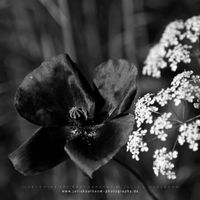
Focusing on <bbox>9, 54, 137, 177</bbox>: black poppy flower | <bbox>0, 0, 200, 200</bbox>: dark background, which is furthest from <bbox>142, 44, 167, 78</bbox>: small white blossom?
<bbox>0, 0, 200, 200</bbox>: dark background

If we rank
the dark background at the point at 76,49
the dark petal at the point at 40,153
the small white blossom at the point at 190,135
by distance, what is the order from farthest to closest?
1. the dark background at the point at 76,49
2. the dark petal at the point at 40,153
3. the small white blossom at the point at 190,135

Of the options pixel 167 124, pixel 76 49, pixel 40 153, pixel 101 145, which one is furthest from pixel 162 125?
pixel 76 49

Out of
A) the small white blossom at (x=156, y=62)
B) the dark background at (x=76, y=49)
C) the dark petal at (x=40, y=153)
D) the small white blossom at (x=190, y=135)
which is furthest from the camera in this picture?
the dark background at (x=76, y=49)

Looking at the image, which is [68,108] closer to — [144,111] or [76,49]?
[144,111]

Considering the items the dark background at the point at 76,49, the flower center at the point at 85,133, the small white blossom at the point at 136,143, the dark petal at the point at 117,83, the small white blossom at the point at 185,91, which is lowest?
the dark background at the point at 76,49

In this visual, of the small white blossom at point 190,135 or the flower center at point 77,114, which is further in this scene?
the flower center at point 77,114

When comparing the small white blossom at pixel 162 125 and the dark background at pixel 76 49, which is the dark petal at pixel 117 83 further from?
the dark background at pixel 76 49

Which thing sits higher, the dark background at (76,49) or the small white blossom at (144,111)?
the small white blossom at (144,111)

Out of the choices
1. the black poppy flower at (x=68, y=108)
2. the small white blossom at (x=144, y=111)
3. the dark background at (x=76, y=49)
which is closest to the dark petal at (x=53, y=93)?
the black poppy flower at (x=68, y=108)
